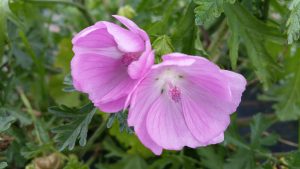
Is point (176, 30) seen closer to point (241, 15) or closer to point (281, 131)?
point (241, 15)

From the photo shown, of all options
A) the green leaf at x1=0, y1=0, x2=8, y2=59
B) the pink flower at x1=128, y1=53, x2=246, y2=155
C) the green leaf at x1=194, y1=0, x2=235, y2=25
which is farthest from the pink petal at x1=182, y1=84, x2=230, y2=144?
the green leaf at x1=0, y1=0, x2=8, y2=59

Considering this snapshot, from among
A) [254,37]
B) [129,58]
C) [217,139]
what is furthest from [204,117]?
[254,37]

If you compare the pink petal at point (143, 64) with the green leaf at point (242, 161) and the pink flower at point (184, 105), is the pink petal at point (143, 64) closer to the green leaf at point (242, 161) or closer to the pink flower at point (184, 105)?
the pink flower at point (184, 105)

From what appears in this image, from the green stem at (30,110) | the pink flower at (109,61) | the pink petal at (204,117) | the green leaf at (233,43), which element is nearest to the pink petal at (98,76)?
the pink flower at (109,61)

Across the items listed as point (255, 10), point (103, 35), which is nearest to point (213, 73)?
point (103, 35)

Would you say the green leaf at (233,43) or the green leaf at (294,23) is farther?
the green leaf at (233,43)

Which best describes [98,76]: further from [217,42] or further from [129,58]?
[217,42]
